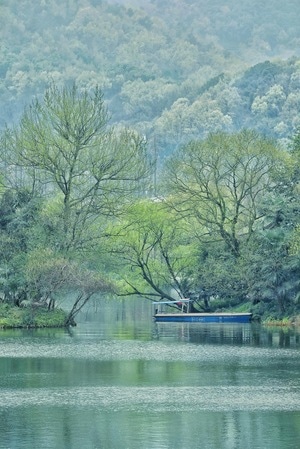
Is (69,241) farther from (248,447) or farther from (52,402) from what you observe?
(248,447)

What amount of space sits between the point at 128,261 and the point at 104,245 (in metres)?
6.02

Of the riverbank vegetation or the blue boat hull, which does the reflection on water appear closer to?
the blue boat hull

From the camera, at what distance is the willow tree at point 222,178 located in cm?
6372

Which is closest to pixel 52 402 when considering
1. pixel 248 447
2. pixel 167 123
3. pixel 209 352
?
pixel 248 447

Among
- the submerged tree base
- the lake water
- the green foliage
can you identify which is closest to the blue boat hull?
the green foliage

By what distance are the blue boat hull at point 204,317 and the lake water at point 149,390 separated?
7.16m

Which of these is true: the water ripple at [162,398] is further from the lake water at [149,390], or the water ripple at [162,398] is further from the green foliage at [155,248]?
the green foliage at [155,248]

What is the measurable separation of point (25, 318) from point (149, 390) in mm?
23074

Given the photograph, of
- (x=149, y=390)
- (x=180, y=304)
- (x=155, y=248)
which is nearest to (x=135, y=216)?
(x=155, y=248)

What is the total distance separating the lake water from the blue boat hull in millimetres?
7165

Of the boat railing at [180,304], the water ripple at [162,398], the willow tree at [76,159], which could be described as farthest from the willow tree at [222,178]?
the water ripple at [162,398]

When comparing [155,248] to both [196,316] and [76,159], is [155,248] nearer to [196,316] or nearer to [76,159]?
[196,316]

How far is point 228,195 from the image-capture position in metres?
65.8

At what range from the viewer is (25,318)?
54250 mm
